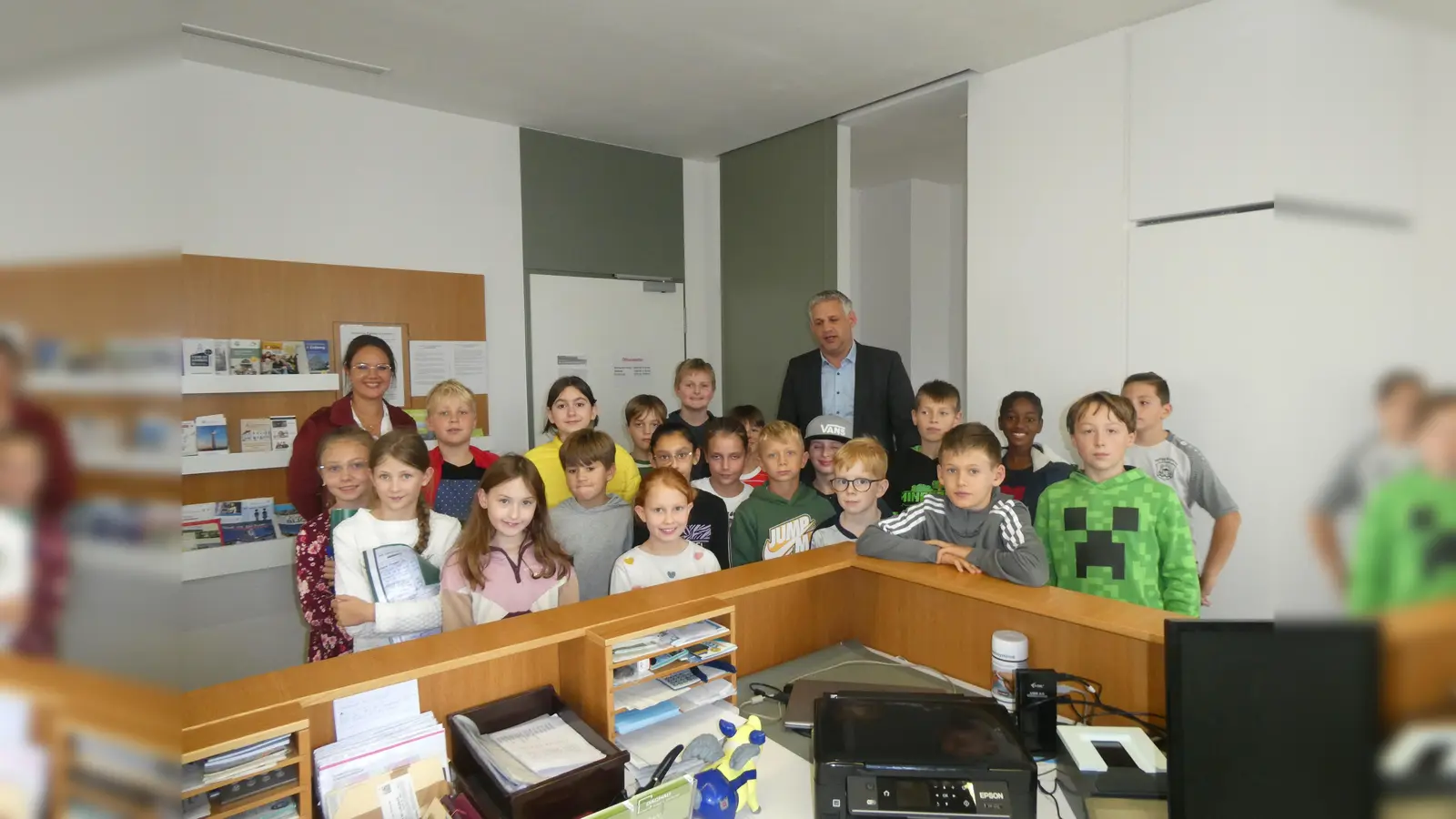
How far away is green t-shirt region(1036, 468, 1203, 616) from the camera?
6.89 ft

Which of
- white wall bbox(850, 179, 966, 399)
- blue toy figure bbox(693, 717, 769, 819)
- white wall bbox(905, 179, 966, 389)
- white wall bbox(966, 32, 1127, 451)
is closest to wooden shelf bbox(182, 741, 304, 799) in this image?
blue toy figure bbox(693, 717, 769, 819)

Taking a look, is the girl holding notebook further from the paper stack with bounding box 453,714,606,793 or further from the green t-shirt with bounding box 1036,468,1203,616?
the green t-shirt with bounding box 1036,468,1203,616

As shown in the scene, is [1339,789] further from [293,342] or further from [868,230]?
[868,230]

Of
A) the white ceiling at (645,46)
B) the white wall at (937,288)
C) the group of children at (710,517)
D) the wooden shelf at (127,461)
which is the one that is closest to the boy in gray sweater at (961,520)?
the group of children at (710,517)

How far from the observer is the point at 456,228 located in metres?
3.86

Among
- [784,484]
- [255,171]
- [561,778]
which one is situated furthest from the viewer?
[255,171]

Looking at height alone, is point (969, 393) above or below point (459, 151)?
below

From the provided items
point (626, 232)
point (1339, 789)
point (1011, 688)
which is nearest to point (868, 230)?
point (626, 232)

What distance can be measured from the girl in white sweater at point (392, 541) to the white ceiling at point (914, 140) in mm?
2944

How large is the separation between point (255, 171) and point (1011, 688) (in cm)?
351

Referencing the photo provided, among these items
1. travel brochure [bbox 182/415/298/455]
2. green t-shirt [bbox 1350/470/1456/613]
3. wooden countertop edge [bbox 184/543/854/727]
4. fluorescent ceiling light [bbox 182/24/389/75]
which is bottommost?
wooden countertop edge [bbox 184/543/854/727]

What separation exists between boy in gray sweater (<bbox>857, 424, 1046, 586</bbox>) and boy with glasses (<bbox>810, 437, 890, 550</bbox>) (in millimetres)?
292

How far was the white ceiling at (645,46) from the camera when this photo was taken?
2781mm

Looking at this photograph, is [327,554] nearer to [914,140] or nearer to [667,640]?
[667,640]
